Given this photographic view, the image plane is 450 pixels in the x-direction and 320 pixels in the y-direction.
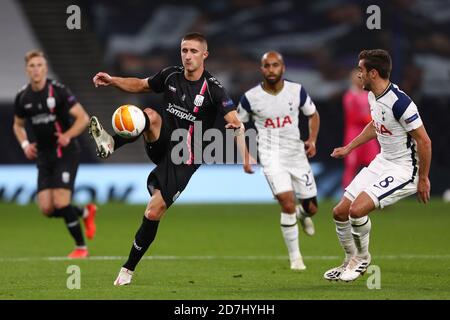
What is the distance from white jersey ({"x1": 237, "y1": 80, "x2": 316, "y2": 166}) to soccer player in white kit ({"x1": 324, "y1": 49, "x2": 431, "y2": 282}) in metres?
2.22

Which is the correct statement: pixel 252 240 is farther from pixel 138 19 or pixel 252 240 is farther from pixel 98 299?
pixel 138 19

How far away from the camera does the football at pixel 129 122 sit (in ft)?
28.8

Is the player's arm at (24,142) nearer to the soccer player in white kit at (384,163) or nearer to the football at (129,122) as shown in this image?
the football at (129,122)

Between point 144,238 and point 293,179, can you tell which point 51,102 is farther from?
point 144,238

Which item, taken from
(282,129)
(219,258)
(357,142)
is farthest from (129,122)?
(219,258)


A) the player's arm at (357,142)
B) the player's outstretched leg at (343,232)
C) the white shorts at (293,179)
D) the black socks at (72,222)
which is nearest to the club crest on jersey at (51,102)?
the black socks at (72,222)

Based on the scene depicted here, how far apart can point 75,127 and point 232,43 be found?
12984 millimetres

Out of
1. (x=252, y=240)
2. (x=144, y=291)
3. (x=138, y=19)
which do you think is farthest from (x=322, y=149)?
(x=144, y=291)

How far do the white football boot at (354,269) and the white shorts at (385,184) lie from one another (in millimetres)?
517

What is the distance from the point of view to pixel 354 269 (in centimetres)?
910

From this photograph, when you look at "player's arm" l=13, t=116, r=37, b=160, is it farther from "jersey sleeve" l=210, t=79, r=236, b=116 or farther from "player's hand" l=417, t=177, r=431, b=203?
"player's hand" l=417, t=177, r=431, b=203

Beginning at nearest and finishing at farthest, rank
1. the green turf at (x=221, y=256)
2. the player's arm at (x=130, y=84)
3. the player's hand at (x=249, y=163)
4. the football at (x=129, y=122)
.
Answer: the green turf at (x=221, y=256), the football at (x=129, y=122), the player's arm at (x=130, y=84), the player's hand at (x=249, y=163)

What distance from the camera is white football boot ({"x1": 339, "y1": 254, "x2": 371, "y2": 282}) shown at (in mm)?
9047

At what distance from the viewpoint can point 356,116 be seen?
18.2 metres
